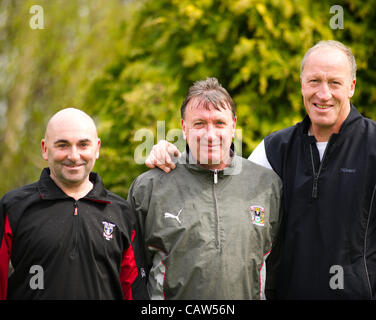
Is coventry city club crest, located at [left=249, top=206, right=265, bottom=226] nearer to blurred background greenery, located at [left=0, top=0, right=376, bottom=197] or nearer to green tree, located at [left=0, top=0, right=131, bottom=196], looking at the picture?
blurred background greenery, located at [left=0, top=0, right=376, bottom=197]

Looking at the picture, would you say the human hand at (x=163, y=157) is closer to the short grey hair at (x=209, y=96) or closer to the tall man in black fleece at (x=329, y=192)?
the tall man in black fleece at (x=329, y=192)

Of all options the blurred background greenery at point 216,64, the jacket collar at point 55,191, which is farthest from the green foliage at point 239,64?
the jacket collar at point 55,191

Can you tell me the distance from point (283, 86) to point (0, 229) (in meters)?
2.70

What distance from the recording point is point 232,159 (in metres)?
3.17

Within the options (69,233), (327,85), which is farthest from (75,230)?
(327,85)

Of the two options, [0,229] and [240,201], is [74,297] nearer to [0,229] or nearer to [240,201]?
[0,229]

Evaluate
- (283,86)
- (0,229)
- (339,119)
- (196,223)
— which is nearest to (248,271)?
(196,223)

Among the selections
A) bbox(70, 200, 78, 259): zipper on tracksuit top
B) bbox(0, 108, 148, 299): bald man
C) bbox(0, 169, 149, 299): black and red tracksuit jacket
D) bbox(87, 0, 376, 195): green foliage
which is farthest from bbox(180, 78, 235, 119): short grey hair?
bbox(87, 0, 376, 195): green foliage

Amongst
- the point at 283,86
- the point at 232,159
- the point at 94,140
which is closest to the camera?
the point at 94,140

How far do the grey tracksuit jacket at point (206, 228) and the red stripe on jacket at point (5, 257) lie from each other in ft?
2.41

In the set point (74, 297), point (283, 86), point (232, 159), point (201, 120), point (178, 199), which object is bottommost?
point (74, 297)

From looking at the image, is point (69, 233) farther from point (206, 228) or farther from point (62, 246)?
point (206, 228)

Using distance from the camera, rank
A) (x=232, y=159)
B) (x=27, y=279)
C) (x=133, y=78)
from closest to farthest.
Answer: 1. (x=27, y=279)
2. (x=232, y=159)
3. (x=133, y=78)

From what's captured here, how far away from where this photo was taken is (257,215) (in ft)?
10.0
